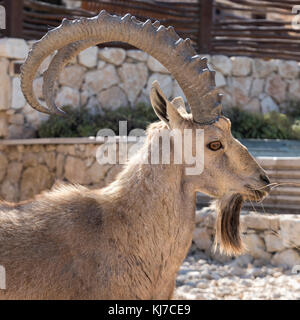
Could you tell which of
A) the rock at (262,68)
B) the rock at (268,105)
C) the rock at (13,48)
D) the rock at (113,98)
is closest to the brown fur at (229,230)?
the rock at (13,48)

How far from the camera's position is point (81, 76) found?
9.29 meters

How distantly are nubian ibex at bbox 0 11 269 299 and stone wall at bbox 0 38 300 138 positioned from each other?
5691 mm

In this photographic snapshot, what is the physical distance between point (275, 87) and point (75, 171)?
4.50m

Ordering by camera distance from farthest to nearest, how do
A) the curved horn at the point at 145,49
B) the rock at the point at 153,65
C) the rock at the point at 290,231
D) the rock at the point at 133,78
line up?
1. the rock at the point at 153,65
2. the rock at the point at 133,78
3. the rock at the point at 290,231
4. the curved horn at the point at 145,49

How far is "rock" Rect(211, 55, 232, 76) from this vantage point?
1017cm

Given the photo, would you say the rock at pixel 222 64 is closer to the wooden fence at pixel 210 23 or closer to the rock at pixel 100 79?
the wooden fence at pixel 210 23

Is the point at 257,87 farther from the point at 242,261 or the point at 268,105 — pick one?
the point at 242,261

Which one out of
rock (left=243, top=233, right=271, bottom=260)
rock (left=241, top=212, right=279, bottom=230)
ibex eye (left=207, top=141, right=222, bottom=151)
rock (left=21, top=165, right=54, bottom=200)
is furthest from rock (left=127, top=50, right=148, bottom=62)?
ibex eye (left=207, top=141, right=222, bottom=151)

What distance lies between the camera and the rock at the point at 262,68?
34.3 ft

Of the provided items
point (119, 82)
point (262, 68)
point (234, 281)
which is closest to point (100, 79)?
point (119, 82)

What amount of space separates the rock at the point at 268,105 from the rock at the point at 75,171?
156 inches

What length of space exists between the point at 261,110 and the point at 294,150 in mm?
2140

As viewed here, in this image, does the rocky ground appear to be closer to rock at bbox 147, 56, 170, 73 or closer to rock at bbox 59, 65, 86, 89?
rock at bbox 59, 65, 86, 89
